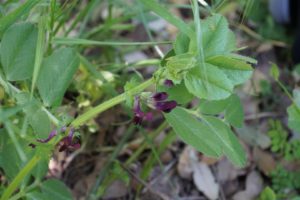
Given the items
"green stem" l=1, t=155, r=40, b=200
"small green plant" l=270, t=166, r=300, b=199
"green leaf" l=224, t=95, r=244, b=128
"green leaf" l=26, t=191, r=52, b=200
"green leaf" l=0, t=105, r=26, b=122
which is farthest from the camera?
"small green plant" l=270, t=166, r=300, b=199

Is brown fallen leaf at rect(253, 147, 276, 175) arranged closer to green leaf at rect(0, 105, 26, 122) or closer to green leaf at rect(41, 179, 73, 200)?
green leaf at rect(41, 179, 73, 200)

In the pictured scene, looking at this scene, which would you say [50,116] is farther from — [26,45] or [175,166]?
[175,166]

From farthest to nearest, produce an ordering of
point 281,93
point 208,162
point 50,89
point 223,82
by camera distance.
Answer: point 281,93 → point 208,162 → point 50,89 → point 223,82

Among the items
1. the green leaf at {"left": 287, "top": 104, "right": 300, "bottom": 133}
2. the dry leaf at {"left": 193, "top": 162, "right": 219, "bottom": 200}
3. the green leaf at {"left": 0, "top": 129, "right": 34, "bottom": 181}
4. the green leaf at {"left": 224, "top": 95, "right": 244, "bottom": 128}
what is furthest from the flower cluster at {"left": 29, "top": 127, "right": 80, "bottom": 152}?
the dry leaf at {"left": 193, "top": 162, "right": 219, "bottom": 200}

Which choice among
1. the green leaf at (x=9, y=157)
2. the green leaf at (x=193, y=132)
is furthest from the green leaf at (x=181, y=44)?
the green leaf at (x=9, y=157)

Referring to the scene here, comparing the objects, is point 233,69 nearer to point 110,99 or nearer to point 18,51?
point 110,99

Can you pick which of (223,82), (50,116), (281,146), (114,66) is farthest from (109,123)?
(223,82)

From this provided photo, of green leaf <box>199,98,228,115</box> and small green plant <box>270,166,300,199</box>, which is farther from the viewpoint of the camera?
small green plant <box>270,166,300,199</box>
